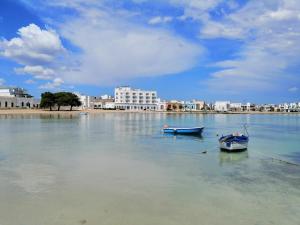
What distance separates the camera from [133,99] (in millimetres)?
157375

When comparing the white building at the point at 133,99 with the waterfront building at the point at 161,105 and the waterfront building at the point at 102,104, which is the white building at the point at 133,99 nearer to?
the waterfront building at the point at 161,105

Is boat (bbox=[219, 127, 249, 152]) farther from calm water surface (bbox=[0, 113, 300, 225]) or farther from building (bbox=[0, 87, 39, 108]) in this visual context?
building (bbox=[0, 87, 39, 108])

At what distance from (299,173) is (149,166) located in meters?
7.33

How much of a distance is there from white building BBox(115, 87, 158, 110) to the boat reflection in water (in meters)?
135

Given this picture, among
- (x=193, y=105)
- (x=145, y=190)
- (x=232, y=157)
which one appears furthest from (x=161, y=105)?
(x=145, y=190)

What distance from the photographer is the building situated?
363 ft

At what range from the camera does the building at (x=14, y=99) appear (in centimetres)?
11056

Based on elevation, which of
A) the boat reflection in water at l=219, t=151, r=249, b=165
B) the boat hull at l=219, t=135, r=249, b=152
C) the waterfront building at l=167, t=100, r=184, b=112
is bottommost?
the boat reflection in water at l=219, t=151, r=249, b=165

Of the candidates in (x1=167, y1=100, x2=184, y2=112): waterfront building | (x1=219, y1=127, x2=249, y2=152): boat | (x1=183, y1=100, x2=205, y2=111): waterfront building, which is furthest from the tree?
(x1=183, y1=100, x2=205, y2=111): waterfront building

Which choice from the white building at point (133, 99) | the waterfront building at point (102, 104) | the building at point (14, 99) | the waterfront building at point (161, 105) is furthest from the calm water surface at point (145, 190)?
the waterfront building at point (161, 105)

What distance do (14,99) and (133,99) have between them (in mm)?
60019

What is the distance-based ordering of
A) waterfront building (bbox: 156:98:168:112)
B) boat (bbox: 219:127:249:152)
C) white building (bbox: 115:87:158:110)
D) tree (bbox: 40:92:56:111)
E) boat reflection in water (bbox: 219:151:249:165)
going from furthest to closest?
waterfront building (bbox: 156:98:168:112) < white building (bbox: 115:87:158:110) < tree (bbox: 40:92:56:111) < boat (bbox: 219:127:249:152) < boat reflection in water (bbox: 219:151:249:165)

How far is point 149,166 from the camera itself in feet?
52.1

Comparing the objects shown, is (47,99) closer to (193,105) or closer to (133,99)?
(133,99)
